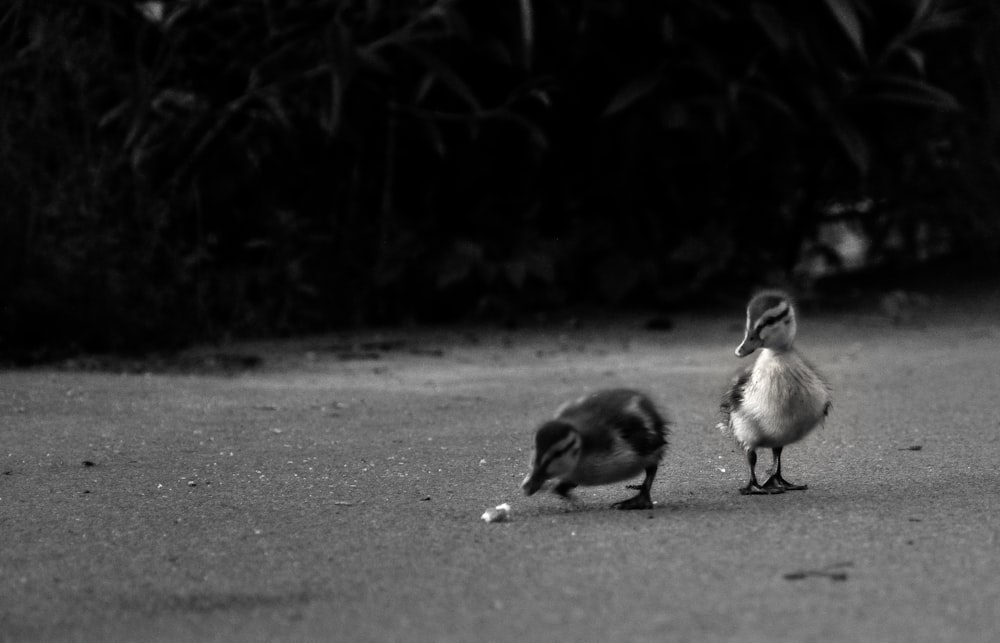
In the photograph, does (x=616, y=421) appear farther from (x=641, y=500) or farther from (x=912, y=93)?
(x=912, y=93)

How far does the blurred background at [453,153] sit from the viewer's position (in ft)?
31.7

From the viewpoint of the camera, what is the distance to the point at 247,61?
419 inches

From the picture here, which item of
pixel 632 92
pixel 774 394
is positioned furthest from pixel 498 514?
pixel 632 92

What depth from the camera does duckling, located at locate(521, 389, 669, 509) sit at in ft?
17.4

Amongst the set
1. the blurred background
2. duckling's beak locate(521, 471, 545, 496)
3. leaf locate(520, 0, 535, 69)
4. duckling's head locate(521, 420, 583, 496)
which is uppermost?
leaf locate(520, 0, 535, 69)

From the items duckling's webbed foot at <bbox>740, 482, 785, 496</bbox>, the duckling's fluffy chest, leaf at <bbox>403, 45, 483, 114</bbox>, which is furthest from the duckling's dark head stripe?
leaf at <bbox>403, 45, 483, 114</bbox>

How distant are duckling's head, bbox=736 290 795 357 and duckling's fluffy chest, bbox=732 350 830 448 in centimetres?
5

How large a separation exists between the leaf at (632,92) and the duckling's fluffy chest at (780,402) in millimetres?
5273

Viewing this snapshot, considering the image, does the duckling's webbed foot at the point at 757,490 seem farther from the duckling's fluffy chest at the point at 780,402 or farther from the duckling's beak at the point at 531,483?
the duckling's beak at the point at 531,483

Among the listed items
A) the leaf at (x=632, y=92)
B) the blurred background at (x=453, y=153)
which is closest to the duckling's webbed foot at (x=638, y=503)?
the blurred background at (x=453, y=153)

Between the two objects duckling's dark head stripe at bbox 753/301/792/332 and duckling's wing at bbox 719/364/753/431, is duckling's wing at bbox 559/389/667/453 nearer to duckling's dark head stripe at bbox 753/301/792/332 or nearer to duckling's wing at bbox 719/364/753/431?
duckling's wing at bbox 719/364/753/431

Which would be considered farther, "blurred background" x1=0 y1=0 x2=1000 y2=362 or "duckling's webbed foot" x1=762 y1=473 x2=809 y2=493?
"blurred background" x1=0 y1=0 x2=1000 y2=362

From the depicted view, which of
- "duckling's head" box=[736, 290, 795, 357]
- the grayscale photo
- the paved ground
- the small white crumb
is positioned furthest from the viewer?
"duckling's head" box=[736, 290, 795, 357]

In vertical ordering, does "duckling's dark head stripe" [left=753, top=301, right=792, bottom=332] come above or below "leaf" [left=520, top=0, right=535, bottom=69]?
below
